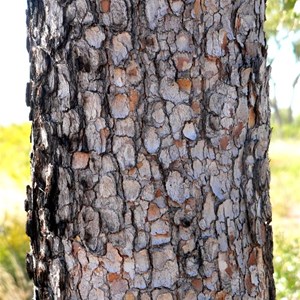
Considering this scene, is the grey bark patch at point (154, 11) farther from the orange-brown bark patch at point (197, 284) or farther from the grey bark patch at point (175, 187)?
the orange-brown bark patch at point (197, 284)

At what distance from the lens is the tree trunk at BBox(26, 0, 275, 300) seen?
1482mm

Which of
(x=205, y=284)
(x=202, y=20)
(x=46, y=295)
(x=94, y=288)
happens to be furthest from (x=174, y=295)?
(x=202, y=20)

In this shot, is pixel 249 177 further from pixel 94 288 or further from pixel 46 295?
pixel 46 295

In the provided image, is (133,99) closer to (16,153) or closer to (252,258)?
(252,258)

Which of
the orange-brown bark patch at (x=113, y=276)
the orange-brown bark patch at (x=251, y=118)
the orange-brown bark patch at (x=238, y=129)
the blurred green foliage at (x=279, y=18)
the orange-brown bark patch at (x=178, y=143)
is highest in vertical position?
the blurred green foliage at (x=279, y=18)

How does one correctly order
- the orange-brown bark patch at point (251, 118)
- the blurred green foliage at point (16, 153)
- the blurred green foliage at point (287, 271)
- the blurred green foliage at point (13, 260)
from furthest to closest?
1. the blurred green foliage at point (16, 153)
2. the blurred green foliage at point (13, 260)
3. the blurred green foliage at point (287, 271)
4. the orange-brown bark patch at point (251, 118)

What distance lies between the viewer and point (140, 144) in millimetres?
1486

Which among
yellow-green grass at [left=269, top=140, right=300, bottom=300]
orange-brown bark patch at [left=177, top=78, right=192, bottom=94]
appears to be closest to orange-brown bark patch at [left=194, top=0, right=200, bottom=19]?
orange-brown bark patch at [left=177, top=78, right=192, bottom=94]

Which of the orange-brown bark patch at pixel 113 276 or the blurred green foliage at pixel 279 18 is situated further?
the blurred green foliage at pixel 279 18

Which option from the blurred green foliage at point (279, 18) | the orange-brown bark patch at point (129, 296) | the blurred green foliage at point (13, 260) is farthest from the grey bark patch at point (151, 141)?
the blurred green foliage at point (13, 260)

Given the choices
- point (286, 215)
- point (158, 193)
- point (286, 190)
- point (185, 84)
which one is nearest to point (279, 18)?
point (185, 84)

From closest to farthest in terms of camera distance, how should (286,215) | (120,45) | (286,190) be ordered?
(120,45) → (286,215) → (286,190)

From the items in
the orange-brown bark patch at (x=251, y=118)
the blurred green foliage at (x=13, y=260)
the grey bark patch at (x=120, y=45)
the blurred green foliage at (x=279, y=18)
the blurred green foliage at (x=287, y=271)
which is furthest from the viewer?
the blurred green foliage at (x=13, y=260)

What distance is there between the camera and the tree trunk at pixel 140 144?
148 cm
